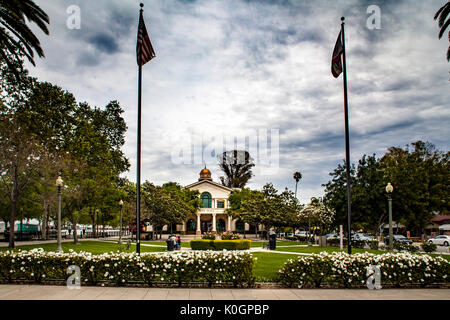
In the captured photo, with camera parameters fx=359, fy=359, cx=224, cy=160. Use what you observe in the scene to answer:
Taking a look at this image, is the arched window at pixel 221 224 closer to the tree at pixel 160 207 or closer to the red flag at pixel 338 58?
the tree at pixel 160 207

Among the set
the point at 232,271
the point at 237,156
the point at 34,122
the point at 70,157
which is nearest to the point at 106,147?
the point at 70,157

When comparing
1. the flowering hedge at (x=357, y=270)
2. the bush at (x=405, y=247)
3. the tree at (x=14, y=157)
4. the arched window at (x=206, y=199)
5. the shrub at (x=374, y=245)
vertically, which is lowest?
the shrub at (x=374, y=245)

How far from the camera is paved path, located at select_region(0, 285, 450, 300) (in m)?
9.60

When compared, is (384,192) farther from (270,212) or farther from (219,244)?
(219,244)

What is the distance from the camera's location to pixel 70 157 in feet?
108

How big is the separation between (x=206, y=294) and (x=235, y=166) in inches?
3003

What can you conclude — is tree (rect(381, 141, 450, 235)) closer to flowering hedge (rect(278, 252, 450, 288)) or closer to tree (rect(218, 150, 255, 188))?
flowering hedge (rect(278, 252, 450, 288))

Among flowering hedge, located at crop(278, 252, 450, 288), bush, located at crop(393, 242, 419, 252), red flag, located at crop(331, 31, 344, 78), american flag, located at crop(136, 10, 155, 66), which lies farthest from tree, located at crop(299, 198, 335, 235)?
american flag, located at crop(136, 10, 155, 66)

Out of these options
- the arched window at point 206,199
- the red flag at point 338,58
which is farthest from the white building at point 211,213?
the red flag at point 338,58

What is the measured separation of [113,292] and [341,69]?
11796mm

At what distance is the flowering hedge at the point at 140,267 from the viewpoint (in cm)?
1108

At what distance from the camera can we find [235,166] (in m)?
86.2

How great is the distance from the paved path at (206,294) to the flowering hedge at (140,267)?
48 centimetres

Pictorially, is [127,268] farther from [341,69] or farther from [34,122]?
[34,122]
